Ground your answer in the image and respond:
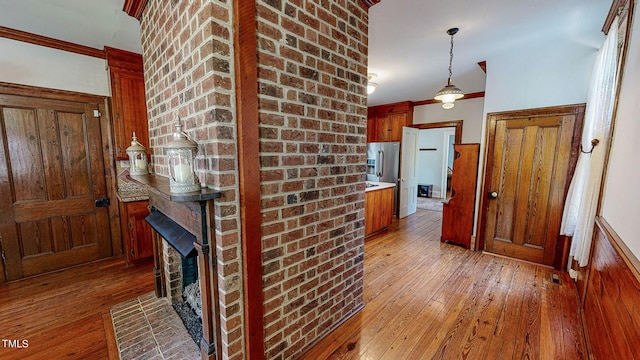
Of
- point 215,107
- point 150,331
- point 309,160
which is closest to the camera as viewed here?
point 215,107

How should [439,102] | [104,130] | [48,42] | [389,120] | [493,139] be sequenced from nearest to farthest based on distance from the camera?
[48,42]
[104,130]
[493,139]
[439,102]
[389,120]

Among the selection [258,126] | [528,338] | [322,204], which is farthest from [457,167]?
[258,126]

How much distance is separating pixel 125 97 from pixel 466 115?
529 cm

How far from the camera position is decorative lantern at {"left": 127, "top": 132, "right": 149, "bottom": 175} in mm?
1839

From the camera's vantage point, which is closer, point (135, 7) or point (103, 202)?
point (135, 7)

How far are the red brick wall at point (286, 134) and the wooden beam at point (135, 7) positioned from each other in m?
0.13

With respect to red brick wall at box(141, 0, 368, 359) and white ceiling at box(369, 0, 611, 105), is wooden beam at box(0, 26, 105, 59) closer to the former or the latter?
red brick wall at box(141, 0, 368, 359)

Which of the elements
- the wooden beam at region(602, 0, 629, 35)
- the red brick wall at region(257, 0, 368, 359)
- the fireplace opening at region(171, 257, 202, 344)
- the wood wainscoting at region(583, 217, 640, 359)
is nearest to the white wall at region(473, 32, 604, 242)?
the wooden beam at region(602, 0, 629, 35)

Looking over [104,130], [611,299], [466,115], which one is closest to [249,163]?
[611,299]

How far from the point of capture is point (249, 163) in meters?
1.17

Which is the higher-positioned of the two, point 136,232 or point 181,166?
→ point 181,166

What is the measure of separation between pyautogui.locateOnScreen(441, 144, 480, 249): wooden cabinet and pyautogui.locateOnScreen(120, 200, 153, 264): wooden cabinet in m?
4.04

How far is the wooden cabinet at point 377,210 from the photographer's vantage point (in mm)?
3788

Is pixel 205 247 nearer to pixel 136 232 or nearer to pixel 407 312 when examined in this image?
pixel 407 312
